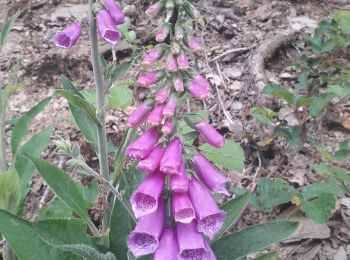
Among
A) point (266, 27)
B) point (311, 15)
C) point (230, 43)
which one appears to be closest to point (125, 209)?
point (230, 43)

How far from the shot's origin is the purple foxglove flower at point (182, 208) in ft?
5.81

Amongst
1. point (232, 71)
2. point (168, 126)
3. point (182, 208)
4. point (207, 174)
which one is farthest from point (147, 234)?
point (232, 71)

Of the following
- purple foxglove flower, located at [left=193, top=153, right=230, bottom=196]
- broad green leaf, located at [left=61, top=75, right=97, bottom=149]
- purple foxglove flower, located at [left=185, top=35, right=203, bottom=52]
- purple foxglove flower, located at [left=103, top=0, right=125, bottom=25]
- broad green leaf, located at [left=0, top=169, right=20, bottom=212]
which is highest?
purple foxglove flower, located at [left=185, top=35, right=203, bottom=52]

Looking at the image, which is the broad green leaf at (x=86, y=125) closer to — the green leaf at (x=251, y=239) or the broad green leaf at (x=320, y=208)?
the green leaf at (x=251, y=239)

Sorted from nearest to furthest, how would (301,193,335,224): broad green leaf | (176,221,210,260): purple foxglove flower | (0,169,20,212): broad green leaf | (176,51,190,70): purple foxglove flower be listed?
(176,51,190,70): purple foxglove flower < (176,221,210,260): purple foxglove flower < (0,169,20,212): broad green leaf < (301,193,335,224): broad green leaf

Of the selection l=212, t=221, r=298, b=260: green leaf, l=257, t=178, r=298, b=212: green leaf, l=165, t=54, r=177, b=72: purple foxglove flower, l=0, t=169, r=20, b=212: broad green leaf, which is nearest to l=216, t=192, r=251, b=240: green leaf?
l=212, t=221, r=298, b=260: green leaf

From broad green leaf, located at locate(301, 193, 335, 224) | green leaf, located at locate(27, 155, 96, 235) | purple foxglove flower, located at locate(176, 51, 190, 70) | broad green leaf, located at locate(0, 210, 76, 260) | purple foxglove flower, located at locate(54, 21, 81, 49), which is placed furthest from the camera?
broad green leaf, located at locate(301, 193, 335, 224)

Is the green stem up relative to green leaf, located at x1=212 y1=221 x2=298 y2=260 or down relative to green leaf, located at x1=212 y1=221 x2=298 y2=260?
up

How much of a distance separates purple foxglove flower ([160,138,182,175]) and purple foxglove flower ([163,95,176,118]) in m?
0.12

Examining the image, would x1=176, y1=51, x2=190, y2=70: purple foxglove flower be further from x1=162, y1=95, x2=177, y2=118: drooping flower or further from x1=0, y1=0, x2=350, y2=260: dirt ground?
x1=0, y1=0, x2=350, y2=260: dirt ground

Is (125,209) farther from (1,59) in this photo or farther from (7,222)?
(1,59)

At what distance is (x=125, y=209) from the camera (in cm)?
221

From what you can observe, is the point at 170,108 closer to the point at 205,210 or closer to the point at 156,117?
the point at 156,117

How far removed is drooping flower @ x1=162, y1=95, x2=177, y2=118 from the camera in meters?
1.72
